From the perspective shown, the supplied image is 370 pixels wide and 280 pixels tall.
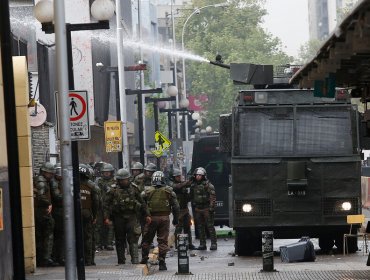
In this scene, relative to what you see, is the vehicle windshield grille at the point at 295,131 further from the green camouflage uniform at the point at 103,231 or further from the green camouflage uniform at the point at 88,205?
the green camouflage uniform at the point at 103,231

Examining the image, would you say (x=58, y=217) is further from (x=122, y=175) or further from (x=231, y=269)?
(x=231, y=269)

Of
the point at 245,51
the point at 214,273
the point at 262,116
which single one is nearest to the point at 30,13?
the point at 262,116

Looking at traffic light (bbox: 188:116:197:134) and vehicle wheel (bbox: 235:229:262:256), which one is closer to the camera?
vehicle wheel (bbox: 235:229:262:256)

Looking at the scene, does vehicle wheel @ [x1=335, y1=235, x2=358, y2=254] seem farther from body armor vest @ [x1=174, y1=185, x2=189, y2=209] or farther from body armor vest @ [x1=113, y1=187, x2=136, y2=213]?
body armor vest @ [x1=113, y1=187, x2=136, y2=213]

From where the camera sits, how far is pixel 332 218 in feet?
79.3

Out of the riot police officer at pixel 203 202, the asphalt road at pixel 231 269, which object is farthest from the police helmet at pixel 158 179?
the riot police officer at pixel 203 202

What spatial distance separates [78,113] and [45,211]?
4.20 m

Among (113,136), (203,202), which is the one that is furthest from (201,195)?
(113,136)

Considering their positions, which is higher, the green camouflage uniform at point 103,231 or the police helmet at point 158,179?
the police helmet at point 158,179

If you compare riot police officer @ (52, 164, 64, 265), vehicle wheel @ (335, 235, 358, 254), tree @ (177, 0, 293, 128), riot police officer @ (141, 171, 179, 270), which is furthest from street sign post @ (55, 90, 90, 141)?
tree @ (177, 0, 293, 128)

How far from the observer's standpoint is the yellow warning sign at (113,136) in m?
34.2

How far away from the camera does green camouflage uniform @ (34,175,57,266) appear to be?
22547 mm

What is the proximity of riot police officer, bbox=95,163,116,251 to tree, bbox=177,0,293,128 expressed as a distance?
3924 inches

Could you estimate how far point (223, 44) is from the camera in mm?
135750
